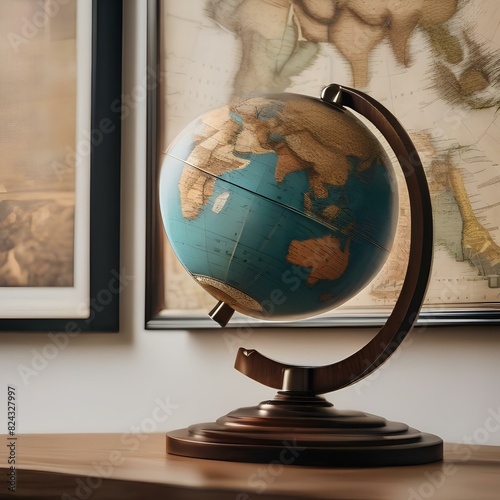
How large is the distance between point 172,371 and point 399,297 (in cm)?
59

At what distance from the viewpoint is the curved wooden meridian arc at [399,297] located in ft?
3.48

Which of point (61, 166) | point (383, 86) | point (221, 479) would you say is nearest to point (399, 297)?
point (221, 479)

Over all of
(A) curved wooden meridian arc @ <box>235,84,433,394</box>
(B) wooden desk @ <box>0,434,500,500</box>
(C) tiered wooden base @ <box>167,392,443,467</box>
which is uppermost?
(A) curved wooden meridian arc @ <box>235,84,433,394</box>

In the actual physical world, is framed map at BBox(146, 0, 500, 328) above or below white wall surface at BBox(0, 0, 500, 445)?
above

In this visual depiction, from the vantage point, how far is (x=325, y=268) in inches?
40.8

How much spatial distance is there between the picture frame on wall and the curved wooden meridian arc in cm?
55

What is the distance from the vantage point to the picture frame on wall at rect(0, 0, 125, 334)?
1560mm

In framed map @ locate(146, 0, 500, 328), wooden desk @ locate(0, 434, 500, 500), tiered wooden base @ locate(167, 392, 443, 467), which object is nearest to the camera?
wooden desk @ locate(0, 434, 500, 500)

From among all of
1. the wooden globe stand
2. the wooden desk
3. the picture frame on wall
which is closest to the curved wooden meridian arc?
the wooden globe stand

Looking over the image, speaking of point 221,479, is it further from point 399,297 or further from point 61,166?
point 61,166

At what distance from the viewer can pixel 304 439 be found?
3.30ft

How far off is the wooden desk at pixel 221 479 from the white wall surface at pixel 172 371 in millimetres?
212

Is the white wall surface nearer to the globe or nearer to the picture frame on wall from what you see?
the picture frame on wall

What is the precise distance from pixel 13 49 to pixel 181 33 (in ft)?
Answer: 1.17
